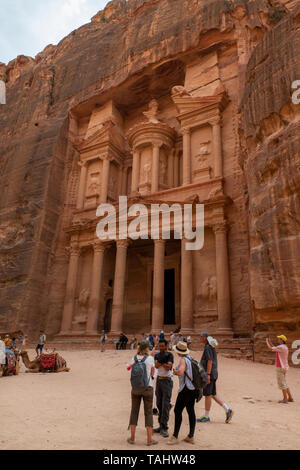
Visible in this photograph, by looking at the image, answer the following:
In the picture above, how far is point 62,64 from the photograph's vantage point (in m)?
33.8

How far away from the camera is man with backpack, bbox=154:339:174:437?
494 centimetres

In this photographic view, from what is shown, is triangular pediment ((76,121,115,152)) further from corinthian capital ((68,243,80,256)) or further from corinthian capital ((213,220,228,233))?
corinthian capital ((213,220,228,233))

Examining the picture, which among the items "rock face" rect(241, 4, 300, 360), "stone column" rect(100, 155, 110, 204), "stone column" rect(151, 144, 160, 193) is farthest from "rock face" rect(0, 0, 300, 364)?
"stone column" rect(151, 144, 160, 193)

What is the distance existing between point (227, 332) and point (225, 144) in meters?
12.3

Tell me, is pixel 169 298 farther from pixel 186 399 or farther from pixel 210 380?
pixel 186 399

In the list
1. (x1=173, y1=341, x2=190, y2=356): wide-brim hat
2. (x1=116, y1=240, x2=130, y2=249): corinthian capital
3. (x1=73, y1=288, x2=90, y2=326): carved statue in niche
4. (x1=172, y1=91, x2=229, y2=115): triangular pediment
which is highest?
(x1=172, y1=91, x2=229, y2=115): triangular pediment

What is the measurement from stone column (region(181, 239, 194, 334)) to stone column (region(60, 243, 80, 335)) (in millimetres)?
8403

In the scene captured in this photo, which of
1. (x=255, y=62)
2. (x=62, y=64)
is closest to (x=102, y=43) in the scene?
(x=62, y=64)

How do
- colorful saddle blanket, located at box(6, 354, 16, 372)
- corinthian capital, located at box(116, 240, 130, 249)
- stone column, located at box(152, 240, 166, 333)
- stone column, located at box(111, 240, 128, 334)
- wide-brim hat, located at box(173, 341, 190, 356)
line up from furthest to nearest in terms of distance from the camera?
corinthian capital, located at box(116, 240, 130, 249) → stone column, located at box(111, 240, 128, 334) → stone column, located at box(152, 240, 166, 333) → colorful saddle blanket, located at box(6, 354, 16, 372) → wide-brim hat, located at box(173, 341, 190, 356)

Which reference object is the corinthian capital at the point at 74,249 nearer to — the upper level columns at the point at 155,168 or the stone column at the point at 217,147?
the upper level columns at the point at 155,168

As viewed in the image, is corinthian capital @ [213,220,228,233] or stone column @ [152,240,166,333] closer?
stone column @ [152,240,166,333]

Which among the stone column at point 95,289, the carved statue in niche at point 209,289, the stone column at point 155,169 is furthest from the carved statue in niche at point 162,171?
the carved statue in niche at point 209,289

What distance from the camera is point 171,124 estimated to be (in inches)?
1123

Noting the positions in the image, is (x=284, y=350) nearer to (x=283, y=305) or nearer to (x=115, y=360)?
(x=283, y=305)
